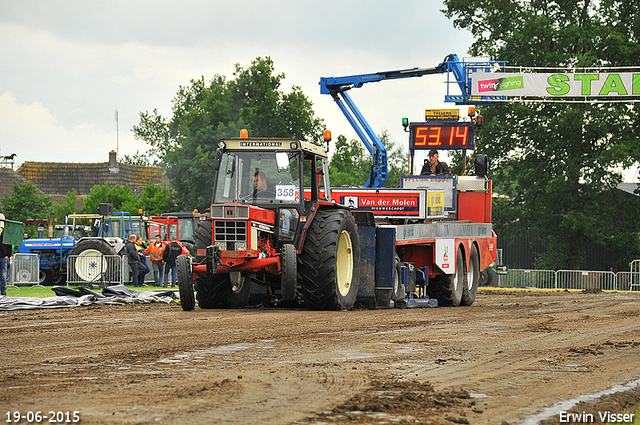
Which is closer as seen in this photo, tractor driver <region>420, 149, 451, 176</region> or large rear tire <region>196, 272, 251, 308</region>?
large rear tire <region>196, 272, 251, 308</region>

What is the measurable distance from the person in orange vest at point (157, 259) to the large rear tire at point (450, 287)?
9886mm

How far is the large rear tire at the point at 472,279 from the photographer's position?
18.0m

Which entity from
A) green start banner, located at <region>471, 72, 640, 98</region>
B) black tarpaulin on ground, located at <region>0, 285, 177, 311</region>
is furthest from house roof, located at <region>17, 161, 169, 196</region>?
black tarpaulin on ground, located at <region>0, 285, 177, 311</region>

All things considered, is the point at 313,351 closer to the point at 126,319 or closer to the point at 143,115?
the point at 126,319

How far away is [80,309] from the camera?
46.7ft

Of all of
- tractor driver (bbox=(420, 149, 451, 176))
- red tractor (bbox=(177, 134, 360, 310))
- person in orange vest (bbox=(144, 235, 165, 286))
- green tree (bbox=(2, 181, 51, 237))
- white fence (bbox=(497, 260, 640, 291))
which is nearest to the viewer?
red tractor (bbox=(177, 134, 360, 310))

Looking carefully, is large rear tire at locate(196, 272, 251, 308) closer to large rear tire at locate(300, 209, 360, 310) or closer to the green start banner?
large rear tire at locate(300, 209, 360, 310)

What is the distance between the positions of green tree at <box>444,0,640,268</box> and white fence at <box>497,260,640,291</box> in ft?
16.6

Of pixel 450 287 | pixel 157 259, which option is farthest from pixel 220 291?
pixel 157 259

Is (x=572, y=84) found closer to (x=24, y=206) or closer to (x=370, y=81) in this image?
(x=370, y=81)

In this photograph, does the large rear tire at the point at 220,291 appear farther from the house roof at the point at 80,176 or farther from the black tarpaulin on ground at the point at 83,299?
the house roof at the point at 80,176

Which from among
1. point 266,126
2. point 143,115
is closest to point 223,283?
point 266,126

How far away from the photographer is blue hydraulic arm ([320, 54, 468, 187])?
71.4ft

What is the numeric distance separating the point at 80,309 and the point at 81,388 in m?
8.71
